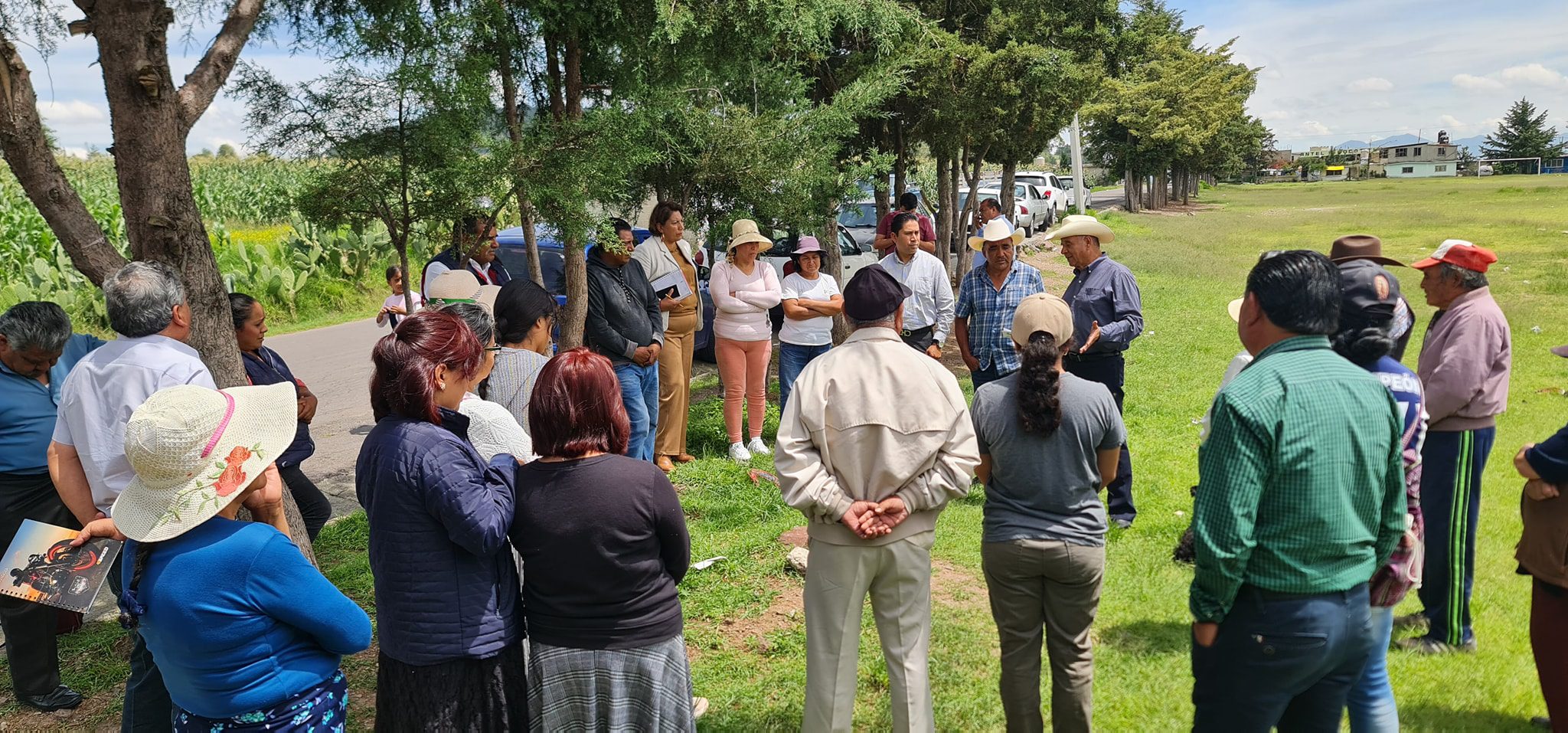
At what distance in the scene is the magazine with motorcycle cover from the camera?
2.86m

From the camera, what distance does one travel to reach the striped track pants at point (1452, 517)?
13.3ft

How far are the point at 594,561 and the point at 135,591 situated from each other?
1.16 metres

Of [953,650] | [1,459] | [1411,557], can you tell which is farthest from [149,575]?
[1411,557]

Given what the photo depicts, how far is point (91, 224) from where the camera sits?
3.76 meters

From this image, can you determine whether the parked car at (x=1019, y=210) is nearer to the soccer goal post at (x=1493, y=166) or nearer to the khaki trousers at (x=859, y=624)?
the khaki trousers at (x=859, y=624)

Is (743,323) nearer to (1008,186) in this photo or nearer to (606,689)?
(606,689)

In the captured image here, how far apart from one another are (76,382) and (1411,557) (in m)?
4.48

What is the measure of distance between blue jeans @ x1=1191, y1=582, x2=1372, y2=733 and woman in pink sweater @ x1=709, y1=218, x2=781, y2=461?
493 cm

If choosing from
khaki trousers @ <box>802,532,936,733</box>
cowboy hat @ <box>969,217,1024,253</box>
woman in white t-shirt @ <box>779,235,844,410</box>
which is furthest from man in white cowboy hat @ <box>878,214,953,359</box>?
khaki trousers @ <box>802,532,936,733</box>

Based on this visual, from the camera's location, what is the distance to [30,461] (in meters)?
4.07

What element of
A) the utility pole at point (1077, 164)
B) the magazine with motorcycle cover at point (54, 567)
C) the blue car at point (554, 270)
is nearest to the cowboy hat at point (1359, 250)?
the magazine with motorcycle cover at point (54, 567)

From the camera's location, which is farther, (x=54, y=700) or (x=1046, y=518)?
(x=54, y=700)

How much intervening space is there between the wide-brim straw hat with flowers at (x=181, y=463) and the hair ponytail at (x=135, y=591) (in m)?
0.08

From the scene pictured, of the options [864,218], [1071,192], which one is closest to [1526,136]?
[1071,192]
